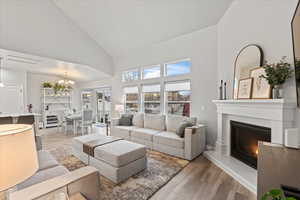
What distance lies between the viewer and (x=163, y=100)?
16.0 feet

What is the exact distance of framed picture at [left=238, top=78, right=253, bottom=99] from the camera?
256cm

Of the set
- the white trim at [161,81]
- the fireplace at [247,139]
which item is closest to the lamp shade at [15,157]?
the fireplace at [247,139]

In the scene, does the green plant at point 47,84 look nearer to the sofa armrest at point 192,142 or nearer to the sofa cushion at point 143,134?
the sofa cushion at point 143,134

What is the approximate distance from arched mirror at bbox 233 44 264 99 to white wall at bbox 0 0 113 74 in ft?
16.6

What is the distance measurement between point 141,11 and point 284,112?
3900 millimetres

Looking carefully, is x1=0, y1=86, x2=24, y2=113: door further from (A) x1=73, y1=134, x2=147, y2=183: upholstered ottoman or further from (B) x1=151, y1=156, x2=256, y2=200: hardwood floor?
(B) x1=151, y1=156, x2=256, y2=200: hardwood floor

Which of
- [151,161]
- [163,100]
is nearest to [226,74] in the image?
[163,100]

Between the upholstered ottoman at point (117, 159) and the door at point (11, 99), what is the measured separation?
5.63m

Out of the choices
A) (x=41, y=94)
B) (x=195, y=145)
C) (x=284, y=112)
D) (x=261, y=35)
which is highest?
(x=261, y=35)

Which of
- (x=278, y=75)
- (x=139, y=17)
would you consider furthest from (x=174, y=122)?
(x=139, y=17)

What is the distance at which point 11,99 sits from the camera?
235 inches

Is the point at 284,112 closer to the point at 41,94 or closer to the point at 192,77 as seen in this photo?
the point at 192,77

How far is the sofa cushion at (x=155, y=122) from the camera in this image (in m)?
4.16

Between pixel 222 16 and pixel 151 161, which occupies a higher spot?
pixel 222 16
